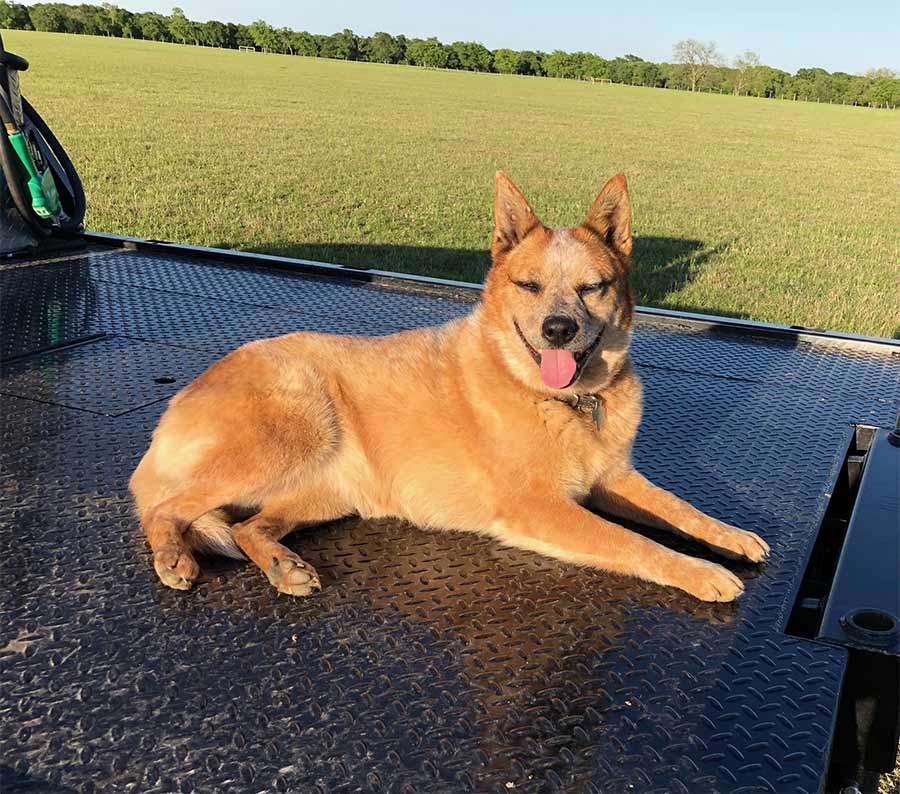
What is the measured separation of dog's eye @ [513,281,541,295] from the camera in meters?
2.59

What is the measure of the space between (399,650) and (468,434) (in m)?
0.82

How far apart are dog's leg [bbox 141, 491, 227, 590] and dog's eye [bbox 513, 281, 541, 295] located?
113 centimetres

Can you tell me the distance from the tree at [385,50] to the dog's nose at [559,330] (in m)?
89.6

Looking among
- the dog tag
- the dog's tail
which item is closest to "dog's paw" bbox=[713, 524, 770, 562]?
the dog tag

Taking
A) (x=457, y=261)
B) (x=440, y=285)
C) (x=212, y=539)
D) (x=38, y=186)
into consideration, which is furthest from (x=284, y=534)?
(x=457, y=261)

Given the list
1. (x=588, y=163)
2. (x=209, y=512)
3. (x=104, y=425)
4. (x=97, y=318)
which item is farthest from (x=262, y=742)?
(x=588, y=163)

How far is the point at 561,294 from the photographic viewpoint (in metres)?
2.53

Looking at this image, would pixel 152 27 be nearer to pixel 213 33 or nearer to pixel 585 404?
pixel 213 33

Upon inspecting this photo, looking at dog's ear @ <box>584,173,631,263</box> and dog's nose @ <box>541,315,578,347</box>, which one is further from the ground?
dog's ear @ <box>584,173,631,263</box>

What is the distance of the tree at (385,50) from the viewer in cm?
8469

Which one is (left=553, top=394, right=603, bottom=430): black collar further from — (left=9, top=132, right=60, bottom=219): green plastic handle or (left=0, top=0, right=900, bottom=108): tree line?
(left=0, top=0, right=900, bottom=108): tree line

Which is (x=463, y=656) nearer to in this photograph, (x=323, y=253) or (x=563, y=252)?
(x=563, y=252)

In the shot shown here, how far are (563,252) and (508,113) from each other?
32.8m

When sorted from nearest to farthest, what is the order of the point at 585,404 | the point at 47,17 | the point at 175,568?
the point at 175,568
the point at 585,404
the point at 47,17
